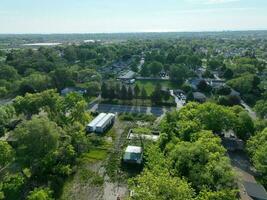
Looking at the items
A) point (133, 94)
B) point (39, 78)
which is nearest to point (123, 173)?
point (133, 94)

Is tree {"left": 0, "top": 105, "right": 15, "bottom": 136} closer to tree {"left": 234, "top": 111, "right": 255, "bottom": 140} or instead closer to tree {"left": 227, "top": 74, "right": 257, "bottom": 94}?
tree {"left": 234, "top": 111, "right": 255, "bottom": 140}

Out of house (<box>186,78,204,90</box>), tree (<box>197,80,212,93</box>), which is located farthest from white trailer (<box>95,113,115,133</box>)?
house (<box>186,78,204,90</box>)

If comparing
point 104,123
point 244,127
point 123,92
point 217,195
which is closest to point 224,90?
point 123,92

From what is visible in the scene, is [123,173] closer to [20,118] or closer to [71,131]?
[71,131]

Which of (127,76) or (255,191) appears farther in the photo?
(127,76)

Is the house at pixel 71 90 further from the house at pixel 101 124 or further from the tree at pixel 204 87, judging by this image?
the tree at pixel 204 87

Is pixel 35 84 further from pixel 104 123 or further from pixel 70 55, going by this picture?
pixel 70 55
